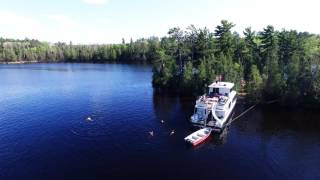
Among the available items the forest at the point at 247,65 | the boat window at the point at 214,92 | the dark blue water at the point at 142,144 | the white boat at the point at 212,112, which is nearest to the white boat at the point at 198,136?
the dark blue water at the point at 142,144

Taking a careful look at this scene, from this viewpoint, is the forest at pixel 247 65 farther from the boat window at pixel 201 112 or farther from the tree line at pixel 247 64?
the boat window at pixel 201 112

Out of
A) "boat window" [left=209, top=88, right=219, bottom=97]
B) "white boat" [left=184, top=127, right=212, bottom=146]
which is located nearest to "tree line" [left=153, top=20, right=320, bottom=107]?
"boat window" [left=209, top=88, right=219, bottom=97]

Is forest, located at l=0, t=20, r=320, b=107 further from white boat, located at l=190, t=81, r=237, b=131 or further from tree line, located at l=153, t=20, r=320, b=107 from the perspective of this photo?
white boat, located at l=190, t=81, r=237, b=131

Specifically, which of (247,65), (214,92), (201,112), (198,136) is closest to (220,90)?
(214,92)

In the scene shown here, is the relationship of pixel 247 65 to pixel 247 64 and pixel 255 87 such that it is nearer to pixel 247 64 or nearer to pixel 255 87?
pixel 247 64

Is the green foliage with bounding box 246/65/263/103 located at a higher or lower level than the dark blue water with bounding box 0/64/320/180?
higher

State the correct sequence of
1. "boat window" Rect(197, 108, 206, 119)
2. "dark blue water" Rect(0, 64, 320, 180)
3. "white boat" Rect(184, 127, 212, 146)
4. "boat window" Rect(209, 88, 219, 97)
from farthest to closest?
1. "boat window" Rect(209, 88, 219, 97)
2. "boat window" Rect(197, 108, 206, 119)
3. "white boat" Rect(184, 127, 212, 146)
4. "dark blue water" Rect(0, 64, 320, 180)

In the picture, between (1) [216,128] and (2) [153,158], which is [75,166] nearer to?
(2) [153,158]

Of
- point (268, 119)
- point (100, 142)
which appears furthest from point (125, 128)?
point (268, 119)
